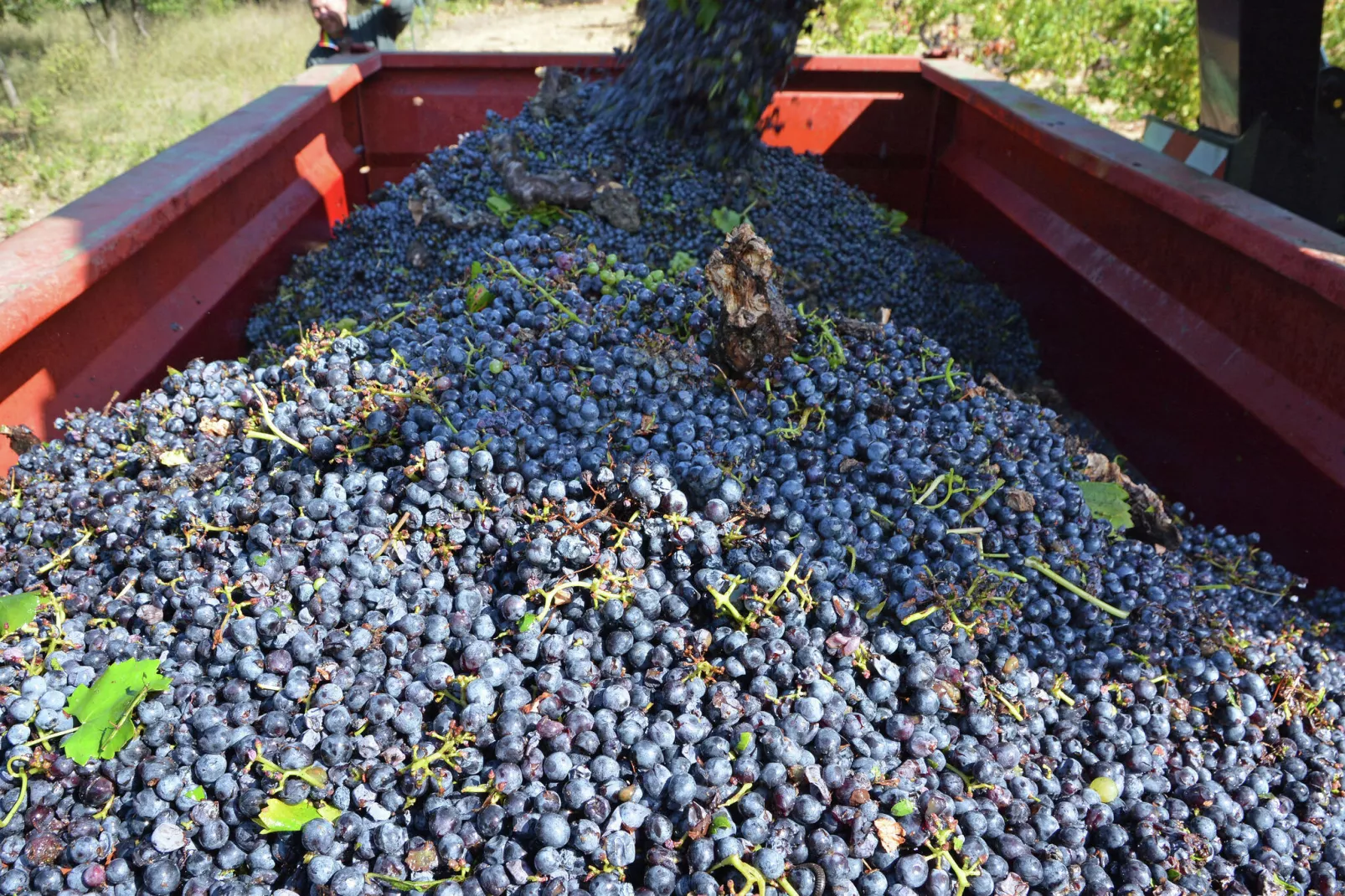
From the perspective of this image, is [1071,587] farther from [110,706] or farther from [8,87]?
[8,87]

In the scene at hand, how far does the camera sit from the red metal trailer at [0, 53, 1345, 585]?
183 centimetres

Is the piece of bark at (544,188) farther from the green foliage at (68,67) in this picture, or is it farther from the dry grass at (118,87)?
the green foliage at (68,67)

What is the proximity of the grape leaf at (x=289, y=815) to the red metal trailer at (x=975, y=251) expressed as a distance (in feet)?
3.60

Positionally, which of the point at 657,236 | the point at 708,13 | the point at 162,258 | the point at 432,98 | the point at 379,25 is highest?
the point at 708,13

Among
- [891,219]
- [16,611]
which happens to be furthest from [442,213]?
[16,611]

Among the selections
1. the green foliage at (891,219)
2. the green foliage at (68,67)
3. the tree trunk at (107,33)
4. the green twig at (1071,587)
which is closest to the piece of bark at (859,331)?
the green twig at (1071,587)

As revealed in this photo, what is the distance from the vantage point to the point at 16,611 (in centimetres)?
132

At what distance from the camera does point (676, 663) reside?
4.28 ft

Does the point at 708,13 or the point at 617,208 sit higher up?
the point at 708,13

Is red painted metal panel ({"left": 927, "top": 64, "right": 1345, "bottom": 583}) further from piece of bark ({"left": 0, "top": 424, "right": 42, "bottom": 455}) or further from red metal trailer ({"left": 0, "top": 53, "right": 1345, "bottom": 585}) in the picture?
piece of bark ({"left": 0, "top": 424, "right": 42, "bottom": 455})

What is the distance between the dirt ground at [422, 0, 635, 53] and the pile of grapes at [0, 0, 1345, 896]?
9196 mm

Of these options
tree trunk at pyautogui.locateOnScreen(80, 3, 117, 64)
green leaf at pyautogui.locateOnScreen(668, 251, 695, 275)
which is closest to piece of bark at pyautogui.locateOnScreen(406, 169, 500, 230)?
green leaf at pyautogui.locateOnScreen(668, 251, 695, 275)

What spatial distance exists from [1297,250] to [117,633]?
2379mm

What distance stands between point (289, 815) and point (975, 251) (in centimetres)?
325
